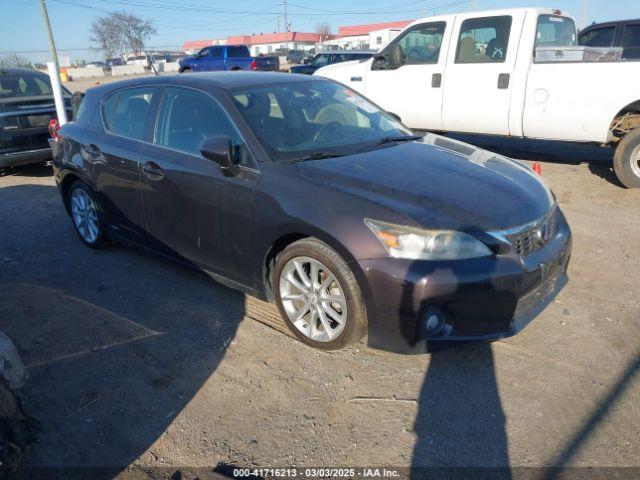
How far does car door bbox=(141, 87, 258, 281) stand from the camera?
11.6ft

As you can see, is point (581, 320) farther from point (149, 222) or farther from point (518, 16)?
point (518, 16)

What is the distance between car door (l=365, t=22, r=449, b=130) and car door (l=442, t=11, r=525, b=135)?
0.17 meters

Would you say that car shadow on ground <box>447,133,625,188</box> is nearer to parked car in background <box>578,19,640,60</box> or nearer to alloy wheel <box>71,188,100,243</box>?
parked car in background <box>578,19,640,60</box>

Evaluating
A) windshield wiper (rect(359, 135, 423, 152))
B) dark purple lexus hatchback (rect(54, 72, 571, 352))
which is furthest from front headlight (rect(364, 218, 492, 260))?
windshield wiper (rect(359, 135, 423, 152))

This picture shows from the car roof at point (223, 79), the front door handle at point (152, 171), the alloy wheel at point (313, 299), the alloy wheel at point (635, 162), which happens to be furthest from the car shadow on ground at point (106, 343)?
the alloy wheel at point (635, 162)

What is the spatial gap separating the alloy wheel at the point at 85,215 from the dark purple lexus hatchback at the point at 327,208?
1.13ft

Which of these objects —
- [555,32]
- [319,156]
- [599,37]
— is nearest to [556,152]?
[555,32]

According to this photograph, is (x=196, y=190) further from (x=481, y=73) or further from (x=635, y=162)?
(x=635, y=162)

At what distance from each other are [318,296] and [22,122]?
686cm

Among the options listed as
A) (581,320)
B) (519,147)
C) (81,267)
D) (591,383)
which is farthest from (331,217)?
(519,147)

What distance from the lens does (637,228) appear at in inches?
210

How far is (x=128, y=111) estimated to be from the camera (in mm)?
4531

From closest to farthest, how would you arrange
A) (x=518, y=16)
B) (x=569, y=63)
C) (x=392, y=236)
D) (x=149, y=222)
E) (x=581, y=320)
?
(x=392, y=236)
(x=581, y=320)
(x=149, y=222)
(x=569, y=63)
(x=518, y=16)

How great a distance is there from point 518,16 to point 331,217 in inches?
228
